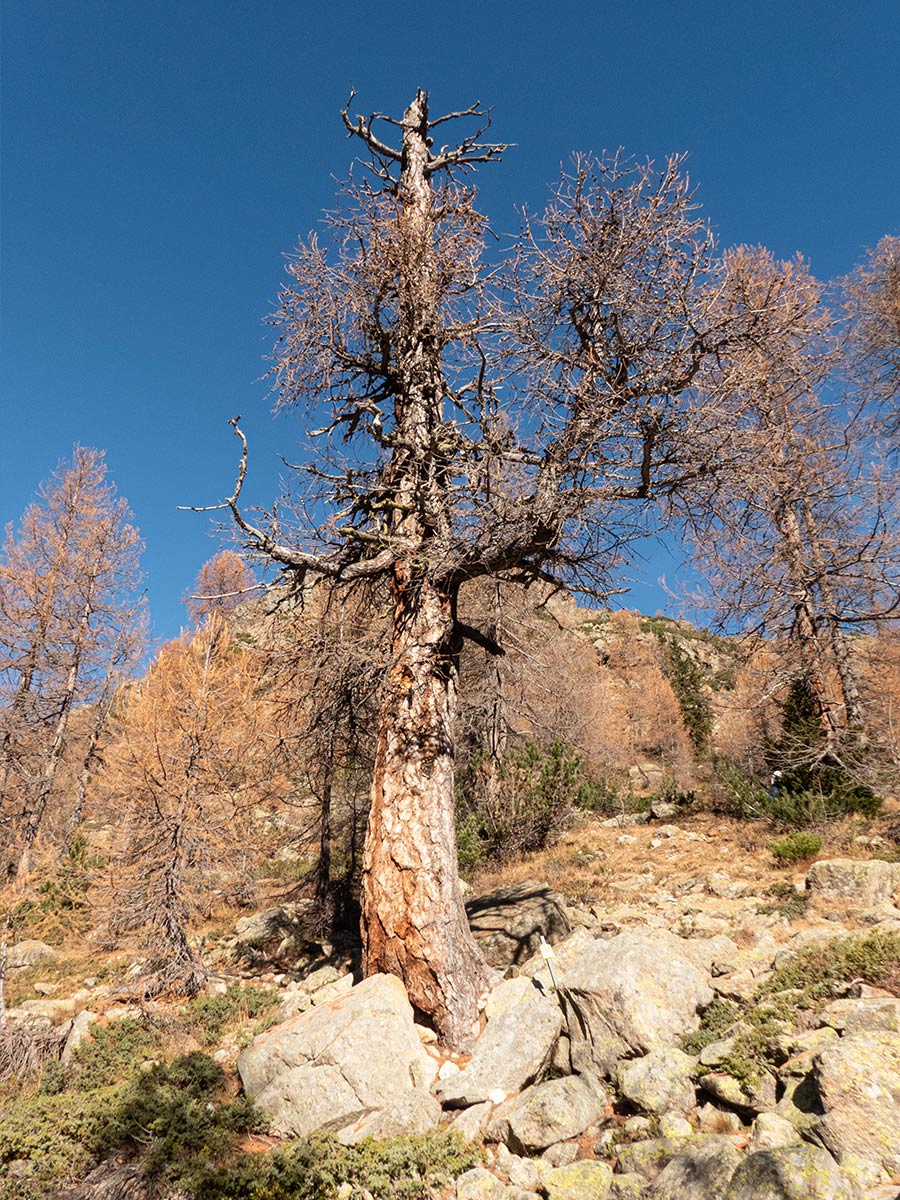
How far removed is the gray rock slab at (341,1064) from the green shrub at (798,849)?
629 centimetres

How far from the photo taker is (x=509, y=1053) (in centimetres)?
420

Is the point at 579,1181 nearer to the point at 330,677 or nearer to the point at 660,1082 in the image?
the point at 660,1082

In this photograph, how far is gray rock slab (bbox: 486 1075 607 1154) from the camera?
11.0ft

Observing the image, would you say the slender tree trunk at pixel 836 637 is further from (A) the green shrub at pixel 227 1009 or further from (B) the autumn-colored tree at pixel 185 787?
(B) the autumn-colored tree at pixel 185 787

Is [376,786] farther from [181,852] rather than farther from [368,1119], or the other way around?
[181,852]

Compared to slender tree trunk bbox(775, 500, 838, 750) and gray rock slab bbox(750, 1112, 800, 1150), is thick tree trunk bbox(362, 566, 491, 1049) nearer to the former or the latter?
gray rock slab bbox(750, 1112, 800, 1150)

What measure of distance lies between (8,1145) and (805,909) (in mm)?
6971

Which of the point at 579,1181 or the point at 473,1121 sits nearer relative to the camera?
the point at 579,1181

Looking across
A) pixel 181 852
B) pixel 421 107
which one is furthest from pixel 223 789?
pixel 421 107

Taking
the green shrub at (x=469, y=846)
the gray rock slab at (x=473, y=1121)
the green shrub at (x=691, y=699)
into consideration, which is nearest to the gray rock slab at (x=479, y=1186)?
the gray rock slab at (x=473, y=1121)

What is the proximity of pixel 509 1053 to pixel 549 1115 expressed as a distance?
2.68 feet

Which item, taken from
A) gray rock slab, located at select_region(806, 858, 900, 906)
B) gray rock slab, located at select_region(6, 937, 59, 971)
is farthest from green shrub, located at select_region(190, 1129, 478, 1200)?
gray rock slab, located at select_region(6, 937, 59, 971)

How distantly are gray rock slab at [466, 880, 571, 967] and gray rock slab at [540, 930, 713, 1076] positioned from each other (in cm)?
130

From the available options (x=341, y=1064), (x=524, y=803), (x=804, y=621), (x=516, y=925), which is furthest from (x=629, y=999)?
(x=804, y=621)
